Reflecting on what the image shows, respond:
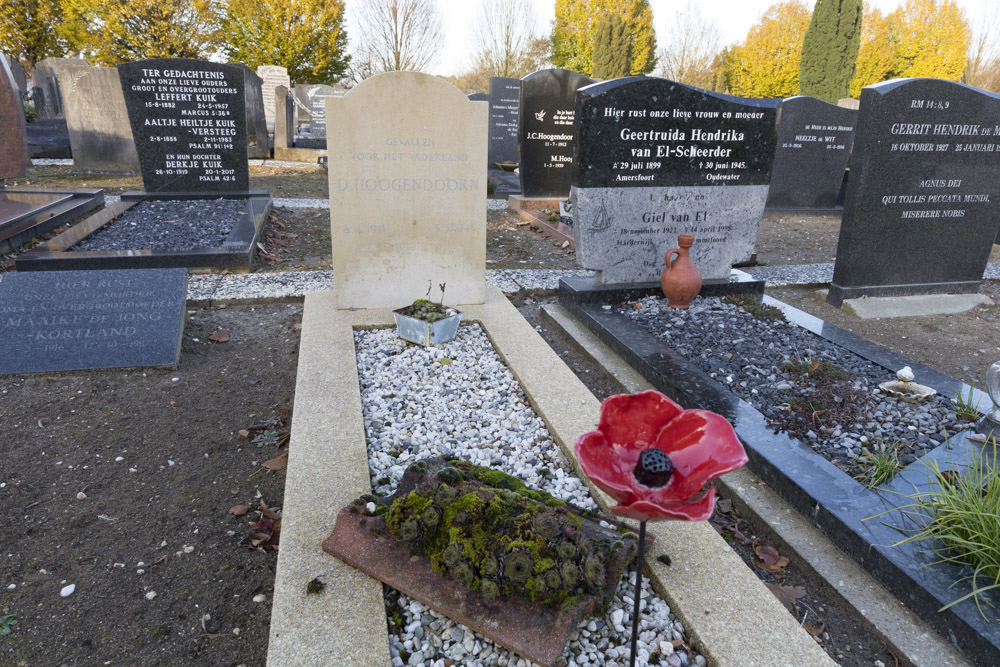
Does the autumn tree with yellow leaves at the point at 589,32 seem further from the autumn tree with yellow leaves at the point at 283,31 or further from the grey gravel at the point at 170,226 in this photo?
the grey gravel at the point at 170,226

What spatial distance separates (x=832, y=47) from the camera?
19859mm

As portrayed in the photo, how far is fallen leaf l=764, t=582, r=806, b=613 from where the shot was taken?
2352mm

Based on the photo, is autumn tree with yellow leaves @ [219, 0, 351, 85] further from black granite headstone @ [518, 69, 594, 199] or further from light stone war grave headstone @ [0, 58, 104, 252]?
light stone war grave headstone @ [0, 58, 104, 252]

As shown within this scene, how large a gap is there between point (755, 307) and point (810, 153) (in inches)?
255

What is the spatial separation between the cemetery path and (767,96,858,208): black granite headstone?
908cm

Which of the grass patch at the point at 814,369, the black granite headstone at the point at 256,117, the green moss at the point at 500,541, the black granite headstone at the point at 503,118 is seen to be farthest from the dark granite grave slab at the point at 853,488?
the black granite headstone at the point at 256,117

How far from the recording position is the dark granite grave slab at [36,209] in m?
6.77

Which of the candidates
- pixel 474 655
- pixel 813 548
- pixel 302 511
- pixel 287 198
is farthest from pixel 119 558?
pixel 287 198

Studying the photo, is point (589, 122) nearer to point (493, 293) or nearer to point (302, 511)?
point (493, 293)

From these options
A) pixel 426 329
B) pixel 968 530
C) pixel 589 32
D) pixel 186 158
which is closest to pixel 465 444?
pixel 426 329

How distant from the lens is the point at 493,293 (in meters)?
5.42

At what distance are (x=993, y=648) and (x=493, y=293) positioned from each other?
13.3 ft

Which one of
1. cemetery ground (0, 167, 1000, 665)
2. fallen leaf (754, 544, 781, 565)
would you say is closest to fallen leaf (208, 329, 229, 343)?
cemetery ground (0, 167, 1000, 665)

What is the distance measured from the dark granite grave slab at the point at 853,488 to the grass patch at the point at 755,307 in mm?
487
